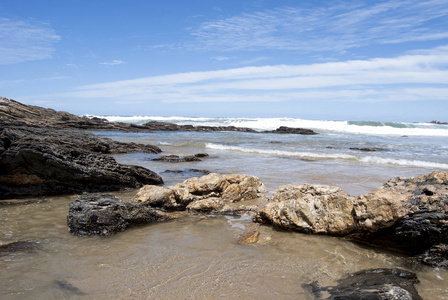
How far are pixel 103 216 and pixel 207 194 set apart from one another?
84.4 inches

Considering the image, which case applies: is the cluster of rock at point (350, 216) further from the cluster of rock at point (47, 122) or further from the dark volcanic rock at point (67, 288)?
the cluster of rock at point (47, 122)

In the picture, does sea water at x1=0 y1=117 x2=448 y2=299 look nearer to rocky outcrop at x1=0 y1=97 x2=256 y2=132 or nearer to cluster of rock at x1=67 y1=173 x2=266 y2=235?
cluster of rock at x1=67 y1=173 x2=266 y2=235

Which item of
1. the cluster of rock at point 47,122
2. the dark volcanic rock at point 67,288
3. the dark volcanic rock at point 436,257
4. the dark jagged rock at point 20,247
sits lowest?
the dark volcanic rock at point 67,288

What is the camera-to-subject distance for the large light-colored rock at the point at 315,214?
4.05m

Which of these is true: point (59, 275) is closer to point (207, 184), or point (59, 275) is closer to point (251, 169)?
point (207, 184)

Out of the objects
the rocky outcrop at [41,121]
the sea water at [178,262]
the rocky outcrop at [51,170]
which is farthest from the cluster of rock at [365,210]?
the rocky outcrop at [41,121]

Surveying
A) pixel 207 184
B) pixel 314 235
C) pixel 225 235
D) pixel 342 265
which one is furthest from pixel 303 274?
pixel 207 184

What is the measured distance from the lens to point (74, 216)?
4.14 meters

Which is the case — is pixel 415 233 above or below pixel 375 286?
above

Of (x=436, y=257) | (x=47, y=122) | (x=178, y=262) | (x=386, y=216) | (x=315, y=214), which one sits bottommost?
(x=178, y=262)

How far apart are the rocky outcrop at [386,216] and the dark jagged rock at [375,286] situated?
65 centimetres

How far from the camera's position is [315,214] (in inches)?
168

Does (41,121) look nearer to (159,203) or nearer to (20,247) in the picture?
(159,203)

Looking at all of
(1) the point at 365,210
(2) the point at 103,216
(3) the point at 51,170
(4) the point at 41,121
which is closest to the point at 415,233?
(1) the point at 365,210
